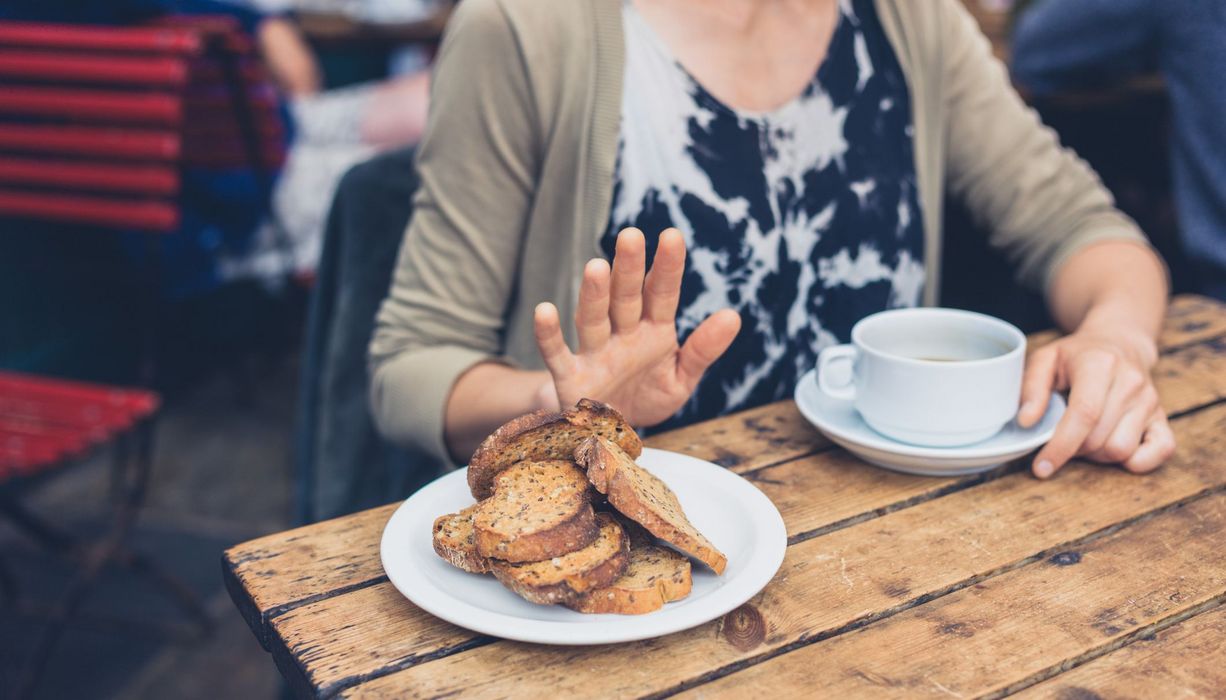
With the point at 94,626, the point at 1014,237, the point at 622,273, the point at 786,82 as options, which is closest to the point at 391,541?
the point at 622,273

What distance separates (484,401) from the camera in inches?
45.6

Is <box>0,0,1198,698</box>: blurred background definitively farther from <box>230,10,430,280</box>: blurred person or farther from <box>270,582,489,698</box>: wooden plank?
<box>270,582,489,698</box>: wooden plank

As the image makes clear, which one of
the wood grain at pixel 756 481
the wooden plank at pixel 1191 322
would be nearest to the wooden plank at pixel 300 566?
the wood grain at pixel 756 481

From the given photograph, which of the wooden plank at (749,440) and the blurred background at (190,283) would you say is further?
the blurred background at (190,283)

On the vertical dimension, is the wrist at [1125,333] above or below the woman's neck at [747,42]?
below

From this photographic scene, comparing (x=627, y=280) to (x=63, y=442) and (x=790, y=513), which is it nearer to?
(x=790, y=513)

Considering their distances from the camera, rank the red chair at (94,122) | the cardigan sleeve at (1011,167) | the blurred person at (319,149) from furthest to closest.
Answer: the blurred person at (319,149) → the red chair at (94,122) → the cardigan sleeve at (1011,167)

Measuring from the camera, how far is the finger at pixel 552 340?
0.88 meters

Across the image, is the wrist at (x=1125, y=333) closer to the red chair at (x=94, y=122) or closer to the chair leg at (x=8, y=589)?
the red chair at (x=94, y=122)

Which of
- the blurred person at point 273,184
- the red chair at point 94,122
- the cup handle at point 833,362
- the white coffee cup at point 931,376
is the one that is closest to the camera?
the white coffee cup at point 931,376

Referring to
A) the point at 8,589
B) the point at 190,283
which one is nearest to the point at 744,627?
the point at 8,589

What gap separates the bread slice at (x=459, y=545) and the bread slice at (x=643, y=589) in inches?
3.3

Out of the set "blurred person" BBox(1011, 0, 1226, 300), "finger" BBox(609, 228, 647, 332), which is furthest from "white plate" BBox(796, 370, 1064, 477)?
"blurred person" BBox(1011, 0, 1226, 300)

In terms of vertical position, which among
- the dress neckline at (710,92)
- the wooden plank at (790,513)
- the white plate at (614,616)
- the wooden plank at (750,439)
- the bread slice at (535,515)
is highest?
the dress neckline at (710,92)
